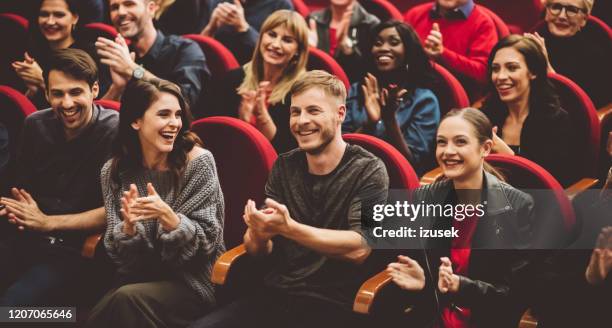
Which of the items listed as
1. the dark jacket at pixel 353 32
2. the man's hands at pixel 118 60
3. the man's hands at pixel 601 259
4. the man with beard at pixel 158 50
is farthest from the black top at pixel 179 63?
the man's hands at pixel 601 259

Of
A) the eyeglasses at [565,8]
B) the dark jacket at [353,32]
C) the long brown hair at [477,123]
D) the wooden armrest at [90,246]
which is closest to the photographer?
the long brown hair at [477,123]

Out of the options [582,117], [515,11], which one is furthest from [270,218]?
[515,11]

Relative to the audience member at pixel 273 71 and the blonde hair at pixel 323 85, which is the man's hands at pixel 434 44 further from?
the blonde hair at pixel 323 85

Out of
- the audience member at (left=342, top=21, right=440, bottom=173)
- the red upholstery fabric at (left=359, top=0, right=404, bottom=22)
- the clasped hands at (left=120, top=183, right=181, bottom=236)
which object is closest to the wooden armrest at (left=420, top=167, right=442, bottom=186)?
the audience member at (left=342, top=21, right=440, bottom=173)

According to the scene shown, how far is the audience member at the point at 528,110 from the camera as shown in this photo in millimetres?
1319

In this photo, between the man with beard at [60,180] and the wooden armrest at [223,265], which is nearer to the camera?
the wooden armrest at [223,265]

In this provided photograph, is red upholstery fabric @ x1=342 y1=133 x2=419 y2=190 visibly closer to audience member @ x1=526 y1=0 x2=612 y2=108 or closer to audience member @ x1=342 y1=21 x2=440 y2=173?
audience member @ x1=342 y1=21 x2=440 y2=173

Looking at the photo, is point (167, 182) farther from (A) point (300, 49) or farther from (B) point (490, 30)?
(B) point (490, 30)

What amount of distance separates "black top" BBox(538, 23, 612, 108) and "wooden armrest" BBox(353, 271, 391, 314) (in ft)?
2.33

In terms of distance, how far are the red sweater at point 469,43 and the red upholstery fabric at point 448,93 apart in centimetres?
12

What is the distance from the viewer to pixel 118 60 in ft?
4.56

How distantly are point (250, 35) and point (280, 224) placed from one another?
0.78 m

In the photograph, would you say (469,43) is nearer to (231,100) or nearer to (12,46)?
(231,100)

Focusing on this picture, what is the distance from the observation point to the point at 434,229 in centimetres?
112
